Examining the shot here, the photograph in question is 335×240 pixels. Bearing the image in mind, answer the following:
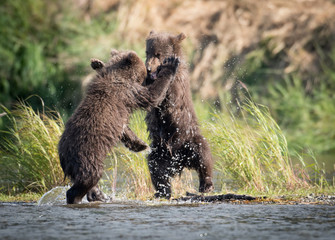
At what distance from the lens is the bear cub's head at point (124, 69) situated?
6.27 metres

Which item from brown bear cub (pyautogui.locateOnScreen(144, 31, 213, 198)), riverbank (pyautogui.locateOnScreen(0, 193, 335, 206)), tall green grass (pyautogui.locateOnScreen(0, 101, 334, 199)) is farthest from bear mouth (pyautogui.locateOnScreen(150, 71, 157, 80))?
riverbank (pyautogui.locateOnScreen(0, 193, 335, 206))

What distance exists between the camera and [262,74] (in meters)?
14.0

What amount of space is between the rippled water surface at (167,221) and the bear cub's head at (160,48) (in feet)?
6.07

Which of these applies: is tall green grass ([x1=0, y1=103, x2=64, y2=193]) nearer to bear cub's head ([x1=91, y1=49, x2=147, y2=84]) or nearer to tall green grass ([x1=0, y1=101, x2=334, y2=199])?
tall green grass ([x1=0, y1=101, x2=334, y2=199])

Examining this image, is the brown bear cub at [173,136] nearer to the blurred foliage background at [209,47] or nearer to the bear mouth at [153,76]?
the bear mouth at [153,76]

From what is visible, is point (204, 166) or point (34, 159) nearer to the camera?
point (204, 166)

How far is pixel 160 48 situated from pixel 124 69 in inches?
32.6

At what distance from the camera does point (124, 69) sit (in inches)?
249

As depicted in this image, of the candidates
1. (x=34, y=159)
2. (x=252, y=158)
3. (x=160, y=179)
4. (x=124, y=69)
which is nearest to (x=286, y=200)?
(x=252, y=158)

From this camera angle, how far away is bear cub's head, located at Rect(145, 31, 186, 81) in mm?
6945

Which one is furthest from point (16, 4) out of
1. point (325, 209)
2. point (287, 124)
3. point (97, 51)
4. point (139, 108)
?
point (325, 209)

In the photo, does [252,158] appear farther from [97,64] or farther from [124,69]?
[97,64]

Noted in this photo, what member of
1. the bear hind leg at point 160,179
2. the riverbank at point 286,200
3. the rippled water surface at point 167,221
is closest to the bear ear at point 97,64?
the bear hind leg at point 160,179

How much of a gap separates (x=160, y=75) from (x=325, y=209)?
7.39 ft
